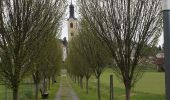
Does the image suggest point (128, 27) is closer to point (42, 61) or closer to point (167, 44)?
point (167, 44)

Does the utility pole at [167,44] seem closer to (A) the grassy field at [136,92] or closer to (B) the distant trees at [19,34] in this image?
(B) the distant trees at [19,34]

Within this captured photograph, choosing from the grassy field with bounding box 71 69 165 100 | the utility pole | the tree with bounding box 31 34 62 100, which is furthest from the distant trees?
the grassy field with bounding box 71 69 165 100

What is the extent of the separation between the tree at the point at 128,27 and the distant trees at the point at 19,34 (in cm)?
173

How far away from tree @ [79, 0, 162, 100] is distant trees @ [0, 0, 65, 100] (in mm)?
1732

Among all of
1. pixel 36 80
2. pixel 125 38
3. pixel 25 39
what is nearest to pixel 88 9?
pixel 125 38

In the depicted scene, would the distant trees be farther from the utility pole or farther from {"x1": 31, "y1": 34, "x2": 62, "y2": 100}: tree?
the utility pole

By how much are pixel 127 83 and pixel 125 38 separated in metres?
1.52

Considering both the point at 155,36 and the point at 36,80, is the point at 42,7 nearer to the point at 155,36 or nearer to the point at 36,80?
the point at 155,36

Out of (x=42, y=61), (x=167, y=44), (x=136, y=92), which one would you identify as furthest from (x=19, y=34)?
(x=136, y=92)

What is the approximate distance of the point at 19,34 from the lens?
36.2ft

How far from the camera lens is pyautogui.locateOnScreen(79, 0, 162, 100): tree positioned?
38.3 ft

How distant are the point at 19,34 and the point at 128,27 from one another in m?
3.08

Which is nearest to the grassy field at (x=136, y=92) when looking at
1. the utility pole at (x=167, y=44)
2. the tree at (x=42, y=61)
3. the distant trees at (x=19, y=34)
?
the tree at (x=42, y=61)

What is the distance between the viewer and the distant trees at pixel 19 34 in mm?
10664
